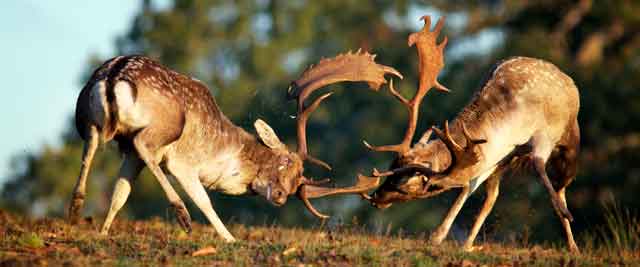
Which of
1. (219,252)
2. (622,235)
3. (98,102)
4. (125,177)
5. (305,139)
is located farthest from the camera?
(622,235)

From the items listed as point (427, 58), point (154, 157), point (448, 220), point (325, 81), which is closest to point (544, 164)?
point (448, 220)

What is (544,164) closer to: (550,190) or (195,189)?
(550,190)

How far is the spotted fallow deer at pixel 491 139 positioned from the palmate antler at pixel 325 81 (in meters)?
0.39

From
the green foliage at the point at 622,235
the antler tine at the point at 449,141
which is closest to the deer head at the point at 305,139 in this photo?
the antler tine at the point at 449,141

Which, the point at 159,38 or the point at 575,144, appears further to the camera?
the point at 159,38

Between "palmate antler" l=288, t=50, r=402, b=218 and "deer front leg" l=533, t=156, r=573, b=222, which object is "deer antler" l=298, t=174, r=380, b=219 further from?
"deer front leg" l=533, t=156, r=573, b=222

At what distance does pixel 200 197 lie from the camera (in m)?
10.4

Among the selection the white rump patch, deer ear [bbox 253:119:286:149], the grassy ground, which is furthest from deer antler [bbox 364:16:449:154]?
the white rump patch

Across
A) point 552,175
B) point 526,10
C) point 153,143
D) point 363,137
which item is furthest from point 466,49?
point 153,143

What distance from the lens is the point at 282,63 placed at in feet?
124

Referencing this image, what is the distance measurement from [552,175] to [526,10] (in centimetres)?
1983

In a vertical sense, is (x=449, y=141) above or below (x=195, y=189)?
above

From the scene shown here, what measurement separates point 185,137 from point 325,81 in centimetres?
181

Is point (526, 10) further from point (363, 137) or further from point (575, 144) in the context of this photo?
point (575, 144)
